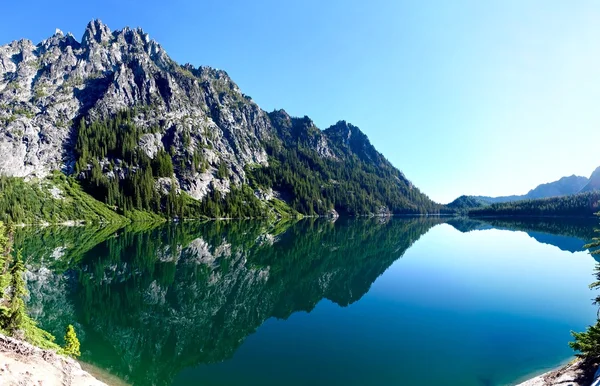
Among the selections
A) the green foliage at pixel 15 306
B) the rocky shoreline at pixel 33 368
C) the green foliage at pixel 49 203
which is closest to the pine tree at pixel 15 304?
the green foliage at pixel 15 306

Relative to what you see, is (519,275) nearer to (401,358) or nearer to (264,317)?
(401,358)

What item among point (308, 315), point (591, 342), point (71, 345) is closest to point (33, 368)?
point (71, 345)

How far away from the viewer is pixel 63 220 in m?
142

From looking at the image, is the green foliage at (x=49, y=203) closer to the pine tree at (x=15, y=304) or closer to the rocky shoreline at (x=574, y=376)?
the pine tree at (x=15, y=304)

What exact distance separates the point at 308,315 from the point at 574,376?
2573cm

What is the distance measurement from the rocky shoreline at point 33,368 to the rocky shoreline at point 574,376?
24.9 meters

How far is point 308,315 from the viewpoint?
38719 millimetres

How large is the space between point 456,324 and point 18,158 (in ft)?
715

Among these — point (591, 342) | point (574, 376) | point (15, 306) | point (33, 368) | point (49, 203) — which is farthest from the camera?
point (49, 203)

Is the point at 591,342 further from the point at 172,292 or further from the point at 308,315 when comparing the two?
the point at 172,292

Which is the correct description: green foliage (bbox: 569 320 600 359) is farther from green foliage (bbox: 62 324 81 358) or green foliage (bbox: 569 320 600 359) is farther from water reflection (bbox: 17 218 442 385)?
green foliage (bbox: 62 324 81 358)

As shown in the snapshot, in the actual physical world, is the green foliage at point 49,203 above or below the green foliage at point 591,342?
above

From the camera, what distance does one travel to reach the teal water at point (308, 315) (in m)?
25.5

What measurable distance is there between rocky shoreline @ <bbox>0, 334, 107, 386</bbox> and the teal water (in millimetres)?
9354
